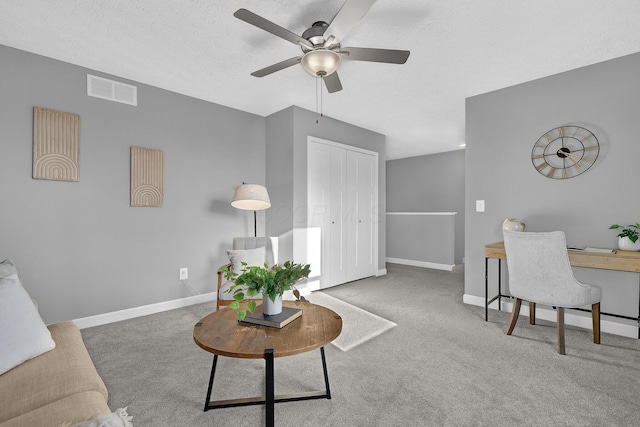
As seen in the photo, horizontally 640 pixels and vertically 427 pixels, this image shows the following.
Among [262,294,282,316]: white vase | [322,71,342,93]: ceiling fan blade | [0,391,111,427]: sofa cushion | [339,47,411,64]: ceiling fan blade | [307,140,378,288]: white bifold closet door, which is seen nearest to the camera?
[0,391,111,427]: sofa cushion

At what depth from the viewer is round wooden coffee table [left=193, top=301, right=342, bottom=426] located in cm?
133

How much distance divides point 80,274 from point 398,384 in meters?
2.91

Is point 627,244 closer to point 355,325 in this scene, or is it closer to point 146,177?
point 355,325

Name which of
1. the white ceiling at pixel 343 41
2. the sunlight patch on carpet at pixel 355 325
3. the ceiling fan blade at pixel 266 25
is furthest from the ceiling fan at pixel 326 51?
the sunlight patch on carpet at pixel 355 325

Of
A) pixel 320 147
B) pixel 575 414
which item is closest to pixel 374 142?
pixel 320 147

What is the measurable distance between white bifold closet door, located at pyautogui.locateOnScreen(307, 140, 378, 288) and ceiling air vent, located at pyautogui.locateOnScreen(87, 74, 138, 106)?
2.03 meters

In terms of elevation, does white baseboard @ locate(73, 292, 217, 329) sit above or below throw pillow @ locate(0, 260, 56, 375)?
below

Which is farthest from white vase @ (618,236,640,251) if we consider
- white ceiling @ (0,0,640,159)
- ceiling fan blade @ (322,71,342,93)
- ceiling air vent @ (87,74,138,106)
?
ceiling air vent @ (87,74,138,106)

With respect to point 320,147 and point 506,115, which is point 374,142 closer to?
point 320,147

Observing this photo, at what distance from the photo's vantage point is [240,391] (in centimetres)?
183

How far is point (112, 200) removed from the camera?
299 centimetres

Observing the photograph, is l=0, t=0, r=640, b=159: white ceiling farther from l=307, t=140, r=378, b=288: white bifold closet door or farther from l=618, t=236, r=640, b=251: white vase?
l=618, t=236, r=640, b=251: white vase

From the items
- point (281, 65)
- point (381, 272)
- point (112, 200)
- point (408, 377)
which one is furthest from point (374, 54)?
point (381, 272)

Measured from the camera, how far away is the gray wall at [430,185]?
6.44m
